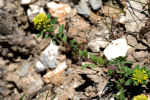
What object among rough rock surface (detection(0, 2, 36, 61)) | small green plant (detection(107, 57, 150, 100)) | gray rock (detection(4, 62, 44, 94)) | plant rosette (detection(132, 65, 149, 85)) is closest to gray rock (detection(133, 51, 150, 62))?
small green plant (detection(107, 57, 150, 100))

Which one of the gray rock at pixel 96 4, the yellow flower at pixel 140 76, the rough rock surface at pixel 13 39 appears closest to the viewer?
the yellow flower at pixel 140 76

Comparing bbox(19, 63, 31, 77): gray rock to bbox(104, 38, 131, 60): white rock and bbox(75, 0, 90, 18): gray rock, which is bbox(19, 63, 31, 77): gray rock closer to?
bbox(75, 0, 90, 18): gray rock

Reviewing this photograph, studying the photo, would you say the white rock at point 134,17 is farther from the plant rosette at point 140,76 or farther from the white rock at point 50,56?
the white rock at point 50,56

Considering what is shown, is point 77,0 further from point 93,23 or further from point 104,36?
point 104,36

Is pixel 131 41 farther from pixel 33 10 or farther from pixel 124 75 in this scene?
pixel 33 10

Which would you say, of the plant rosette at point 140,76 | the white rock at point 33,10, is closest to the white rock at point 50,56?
the white rock at point 33,10
